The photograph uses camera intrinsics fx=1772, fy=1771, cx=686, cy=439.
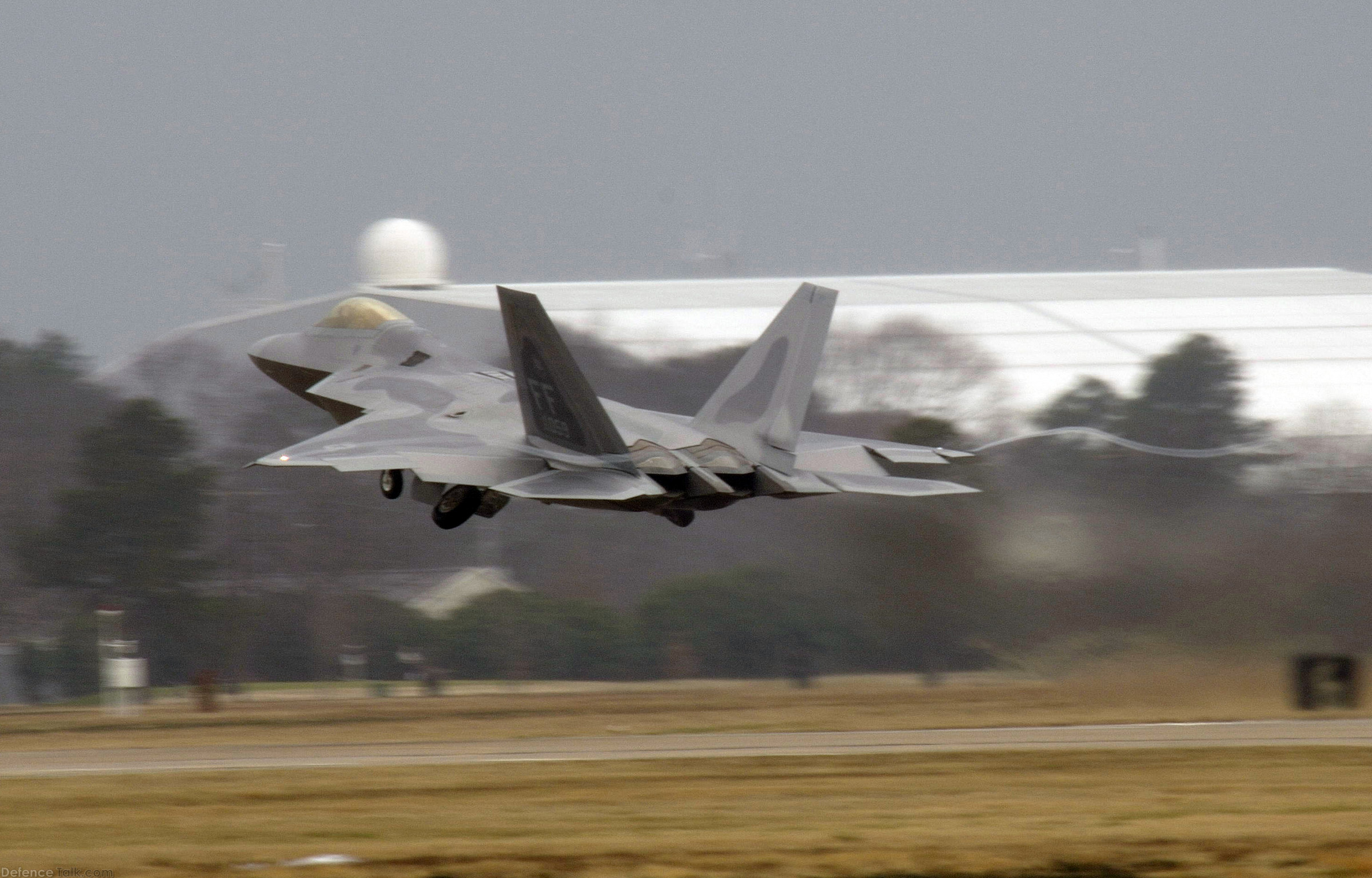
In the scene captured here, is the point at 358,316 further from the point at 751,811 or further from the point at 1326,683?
the point at 1326,683

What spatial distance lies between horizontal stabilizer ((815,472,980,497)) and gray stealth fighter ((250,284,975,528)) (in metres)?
0.03

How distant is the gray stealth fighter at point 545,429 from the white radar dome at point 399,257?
4480 cm

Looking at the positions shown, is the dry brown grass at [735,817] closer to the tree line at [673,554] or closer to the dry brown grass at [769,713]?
the dry brown grass at [769,713]

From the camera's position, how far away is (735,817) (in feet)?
66.5

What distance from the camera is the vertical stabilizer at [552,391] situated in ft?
81.8

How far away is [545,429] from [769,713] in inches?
374

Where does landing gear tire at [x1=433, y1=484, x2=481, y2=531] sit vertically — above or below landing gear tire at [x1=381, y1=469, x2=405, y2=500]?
below

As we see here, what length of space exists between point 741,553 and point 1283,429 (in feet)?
47.1

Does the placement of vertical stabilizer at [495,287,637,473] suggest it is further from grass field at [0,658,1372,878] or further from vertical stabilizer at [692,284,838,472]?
grass field at [0,658,1372,878]

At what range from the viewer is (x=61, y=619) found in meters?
54.0

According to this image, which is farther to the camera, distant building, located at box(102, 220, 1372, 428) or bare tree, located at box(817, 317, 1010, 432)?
distant building, located at box(102, 220, 1372, 428)

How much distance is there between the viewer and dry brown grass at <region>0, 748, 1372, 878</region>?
17547mm

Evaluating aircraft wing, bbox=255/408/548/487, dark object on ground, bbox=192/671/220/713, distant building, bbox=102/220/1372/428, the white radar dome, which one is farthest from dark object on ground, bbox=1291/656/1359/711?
the white radar dome

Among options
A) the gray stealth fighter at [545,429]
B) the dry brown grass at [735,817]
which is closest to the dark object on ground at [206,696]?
the gray stealth fighter at [545,429]
